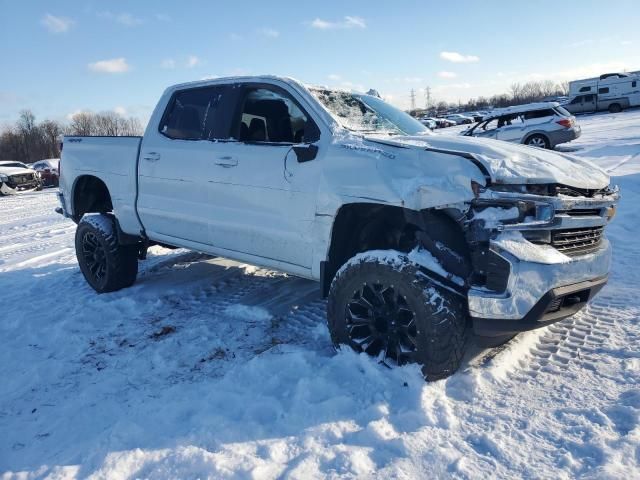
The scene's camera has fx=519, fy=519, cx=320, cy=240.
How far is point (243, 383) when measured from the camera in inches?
129

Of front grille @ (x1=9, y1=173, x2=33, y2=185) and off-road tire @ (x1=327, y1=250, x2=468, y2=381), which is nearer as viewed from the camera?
off-road tire @ (x1=327, y1=250, x2=468, y2=381)

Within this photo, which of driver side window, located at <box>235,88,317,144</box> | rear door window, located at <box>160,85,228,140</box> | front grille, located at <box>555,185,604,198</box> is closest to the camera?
front grille, located at <box>555,185,604,198</box>

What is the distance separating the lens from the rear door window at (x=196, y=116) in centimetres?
443

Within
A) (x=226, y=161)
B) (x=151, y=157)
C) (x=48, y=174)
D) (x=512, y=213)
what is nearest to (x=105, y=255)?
(x=151, y=157)

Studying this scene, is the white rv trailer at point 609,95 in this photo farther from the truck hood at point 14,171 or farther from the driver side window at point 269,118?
the driver side window at point 269,118

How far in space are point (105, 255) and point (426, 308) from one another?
3679 mm

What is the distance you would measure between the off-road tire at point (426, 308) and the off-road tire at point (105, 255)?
3.11 m

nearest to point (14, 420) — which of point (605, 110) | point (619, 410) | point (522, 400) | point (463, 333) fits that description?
point (463, 333)

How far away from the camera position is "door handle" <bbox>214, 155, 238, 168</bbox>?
408cm

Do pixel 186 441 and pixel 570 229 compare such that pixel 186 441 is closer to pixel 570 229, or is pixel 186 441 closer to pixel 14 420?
pixel 14 420

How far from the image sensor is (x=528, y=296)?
111 inches

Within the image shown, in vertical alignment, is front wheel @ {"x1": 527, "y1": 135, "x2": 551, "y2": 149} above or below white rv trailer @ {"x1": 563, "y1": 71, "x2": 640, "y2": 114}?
below

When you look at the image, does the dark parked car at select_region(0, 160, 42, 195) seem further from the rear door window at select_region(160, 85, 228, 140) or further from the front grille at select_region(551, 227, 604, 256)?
the front grille at select_region(551, 227, 604, 256)

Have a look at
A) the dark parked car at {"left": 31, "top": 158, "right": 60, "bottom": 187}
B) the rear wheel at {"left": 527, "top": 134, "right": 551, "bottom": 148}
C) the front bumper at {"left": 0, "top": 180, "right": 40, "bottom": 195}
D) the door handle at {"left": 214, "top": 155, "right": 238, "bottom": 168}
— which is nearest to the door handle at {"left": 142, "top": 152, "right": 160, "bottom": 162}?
the door handle at {"left": 214, "top": 155, "right": 238, "bottom": 168}
